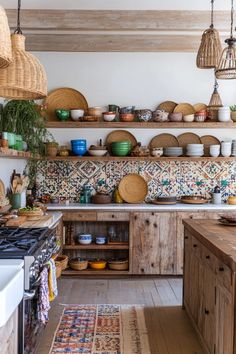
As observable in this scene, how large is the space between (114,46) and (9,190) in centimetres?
239

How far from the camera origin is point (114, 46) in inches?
227

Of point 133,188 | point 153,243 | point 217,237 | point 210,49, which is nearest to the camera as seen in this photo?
point 217,237

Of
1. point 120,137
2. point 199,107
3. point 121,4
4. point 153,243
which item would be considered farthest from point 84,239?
point 121,4

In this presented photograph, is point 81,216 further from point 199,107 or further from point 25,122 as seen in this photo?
point 199,107

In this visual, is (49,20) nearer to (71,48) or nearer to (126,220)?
(71,48)

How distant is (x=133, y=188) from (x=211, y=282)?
121 inches

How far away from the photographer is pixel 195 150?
5.85 meters

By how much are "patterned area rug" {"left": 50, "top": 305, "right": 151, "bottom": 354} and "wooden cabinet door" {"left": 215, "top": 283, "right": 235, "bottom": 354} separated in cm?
82

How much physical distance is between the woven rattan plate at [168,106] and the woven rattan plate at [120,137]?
584mm

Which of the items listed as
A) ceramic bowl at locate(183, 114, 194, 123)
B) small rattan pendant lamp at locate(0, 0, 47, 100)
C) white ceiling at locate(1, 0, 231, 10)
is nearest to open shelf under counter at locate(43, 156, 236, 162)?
ceramic bowl at locate(183, 114, 194, 123)

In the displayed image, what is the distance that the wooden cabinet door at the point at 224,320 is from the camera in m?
2.51

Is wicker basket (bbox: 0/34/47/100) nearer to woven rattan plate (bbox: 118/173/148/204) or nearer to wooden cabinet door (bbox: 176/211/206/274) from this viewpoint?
wooden cabinet door (bbox: 176/211/206/274)

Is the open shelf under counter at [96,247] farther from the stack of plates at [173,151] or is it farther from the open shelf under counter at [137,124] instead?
the open shelf under counter at [137,124]

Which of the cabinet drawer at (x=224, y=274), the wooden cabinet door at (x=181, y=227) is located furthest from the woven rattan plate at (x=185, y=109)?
the cabinet drawer at (x=224, y=274)
